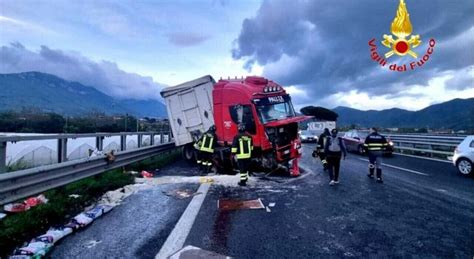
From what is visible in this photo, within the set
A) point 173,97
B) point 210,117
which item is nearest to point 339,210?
point 210,117

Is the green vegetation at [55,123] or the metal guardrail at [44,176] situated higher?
the green vegetation at [55,123]

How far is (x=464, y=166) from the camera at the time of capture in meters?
10.5

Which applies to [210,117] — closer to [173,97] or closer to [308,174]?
[173,97]

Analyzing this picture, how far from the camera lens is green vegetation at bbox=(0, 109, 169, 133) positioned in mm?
11320

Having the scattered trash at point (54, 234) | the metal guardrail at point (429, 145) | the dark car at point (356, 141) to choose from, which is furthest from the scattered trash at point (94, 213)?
the dark car at point (356, 141)

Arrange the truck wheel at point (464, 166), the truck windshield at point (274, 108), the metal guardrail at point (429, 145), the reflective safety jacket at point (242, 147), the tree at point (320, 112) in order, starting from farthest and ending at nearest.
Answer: the tree at point (320, 112), the metal guardrail at point (429, 145), the truck wheel at point (464, 166), the truck windshield at point (274, 108), the reflective safety jacket at point (242, 147)

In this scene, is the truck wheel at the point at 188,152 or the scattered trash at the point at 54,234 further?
the truck wheel at the point at 188,152

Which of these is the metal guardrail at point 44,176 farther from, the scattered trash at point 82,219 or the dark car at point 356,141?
the dark car at point 356,141

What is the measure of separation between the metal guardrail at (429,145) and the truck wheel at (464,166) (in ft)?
19.3

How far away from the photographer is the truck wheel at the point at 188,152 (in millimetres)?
14076

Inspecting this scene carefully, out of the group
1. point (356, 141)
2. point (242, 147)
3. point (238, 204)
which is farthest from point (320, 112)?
point (238, 204)

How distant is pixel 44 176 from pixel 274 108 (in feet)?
22.9

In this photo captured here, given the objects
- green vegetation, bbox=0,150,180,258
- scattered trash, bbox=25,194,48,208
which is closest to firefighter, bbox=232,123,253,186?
green vegetation, bbox=0,150,180,258

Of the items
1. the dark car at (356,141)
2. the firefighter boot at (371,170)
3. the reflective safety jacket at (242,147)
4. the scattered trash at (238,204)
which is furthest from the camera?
the dark car at (356,141)
